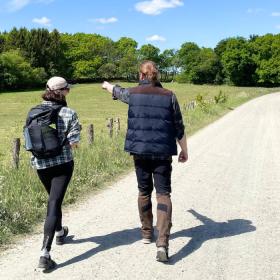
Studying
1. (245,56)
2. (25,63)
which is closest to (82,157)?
(25,63)

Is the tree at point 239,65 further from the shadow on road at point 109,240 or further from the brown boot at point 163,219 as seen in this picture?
the brown boot at point 163,219

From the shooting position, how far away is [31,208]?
21.3 ft

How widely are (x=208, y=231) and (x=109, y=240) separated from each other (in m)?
1.38

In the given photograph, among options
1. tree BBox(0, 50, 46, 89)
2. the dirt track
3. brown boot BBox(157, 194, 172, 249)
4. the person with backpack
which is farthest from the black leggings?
tree BBox(0, 50, 46, 89)

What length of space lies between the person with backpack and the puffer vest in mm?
702

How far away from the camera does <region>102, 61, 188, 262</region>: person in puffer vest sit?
5004 millimetres

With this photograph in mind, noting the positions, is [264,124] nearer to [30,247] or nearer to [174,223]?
[174,223]

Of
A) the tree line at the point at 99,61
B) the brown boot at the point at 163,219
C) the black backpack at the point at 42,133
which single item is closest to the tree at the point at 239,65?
the tree line at the point at 99,61

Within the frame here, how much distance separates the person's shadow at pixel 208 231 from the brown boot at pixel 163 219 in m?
0.34

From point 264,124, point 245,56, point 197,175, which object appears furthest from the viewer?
point 245,56

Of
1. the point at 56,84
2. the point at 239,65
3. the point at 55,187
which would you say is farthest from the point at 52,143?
the point at 239,65

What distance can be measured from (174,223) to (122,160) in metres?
4.74

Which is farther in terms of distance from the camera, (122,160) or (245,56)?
(245,56)

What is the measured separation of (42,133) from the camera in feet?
15.5
